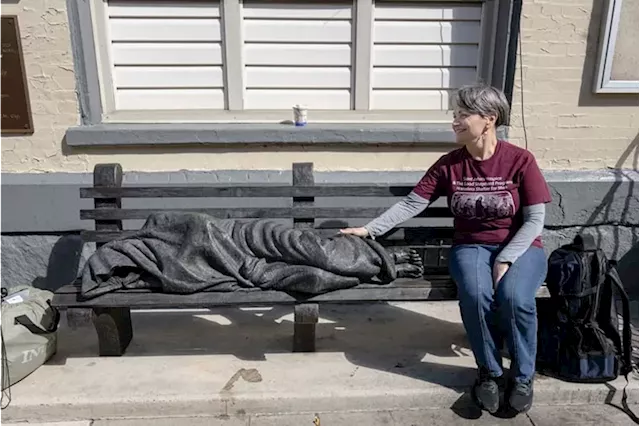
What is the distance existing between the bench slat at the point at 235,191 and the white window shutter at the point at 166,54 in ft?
3.23

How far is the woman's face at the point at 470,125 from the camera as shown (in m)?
2.84

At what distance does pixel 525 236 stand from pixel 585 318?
0.53 meters

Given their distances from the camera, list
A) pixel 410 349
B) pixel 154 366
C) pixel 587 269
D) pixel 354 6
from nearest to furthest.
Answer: pixel 587 269, pixel 154 366, pixel 410 349, pixel 354 6

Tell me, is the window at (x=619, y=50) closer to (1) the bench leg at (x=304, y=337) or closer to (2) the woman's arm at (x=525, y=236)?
(2) the woman's arm at (x=525, y=236)

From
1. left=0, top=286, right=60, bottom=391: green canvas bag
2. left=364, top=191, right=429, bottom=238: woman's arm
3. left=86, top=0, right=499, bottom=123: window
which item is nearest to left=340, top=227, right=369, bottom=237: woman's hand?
left=364, top=191, right=429, bottom=238: woman's arm

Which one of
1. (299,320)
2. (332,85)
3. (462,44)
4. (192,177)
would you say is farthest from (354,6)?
(299,320)

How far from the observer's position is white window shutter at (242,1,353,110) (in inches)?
154

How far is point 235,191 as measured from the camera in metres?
3.30

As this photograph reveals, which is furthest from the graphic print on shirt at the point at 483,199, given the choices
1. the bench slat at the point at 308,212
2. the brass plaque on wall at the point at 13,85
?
the brass plaque on wall at the point at 13,85

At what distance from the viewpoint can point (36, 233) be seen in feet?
12.9

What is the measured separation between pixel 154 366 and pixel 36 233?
1.46 m

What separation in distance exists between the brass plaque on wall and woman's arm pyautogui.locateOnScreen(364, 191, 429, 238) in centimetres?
234

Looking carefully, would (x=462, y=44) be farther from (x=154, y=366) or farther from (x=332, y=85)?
(x=154, y=366)

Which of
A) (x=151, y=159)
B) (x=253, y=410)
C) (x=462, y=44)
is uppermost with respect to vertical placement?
(x=462, y=44)
